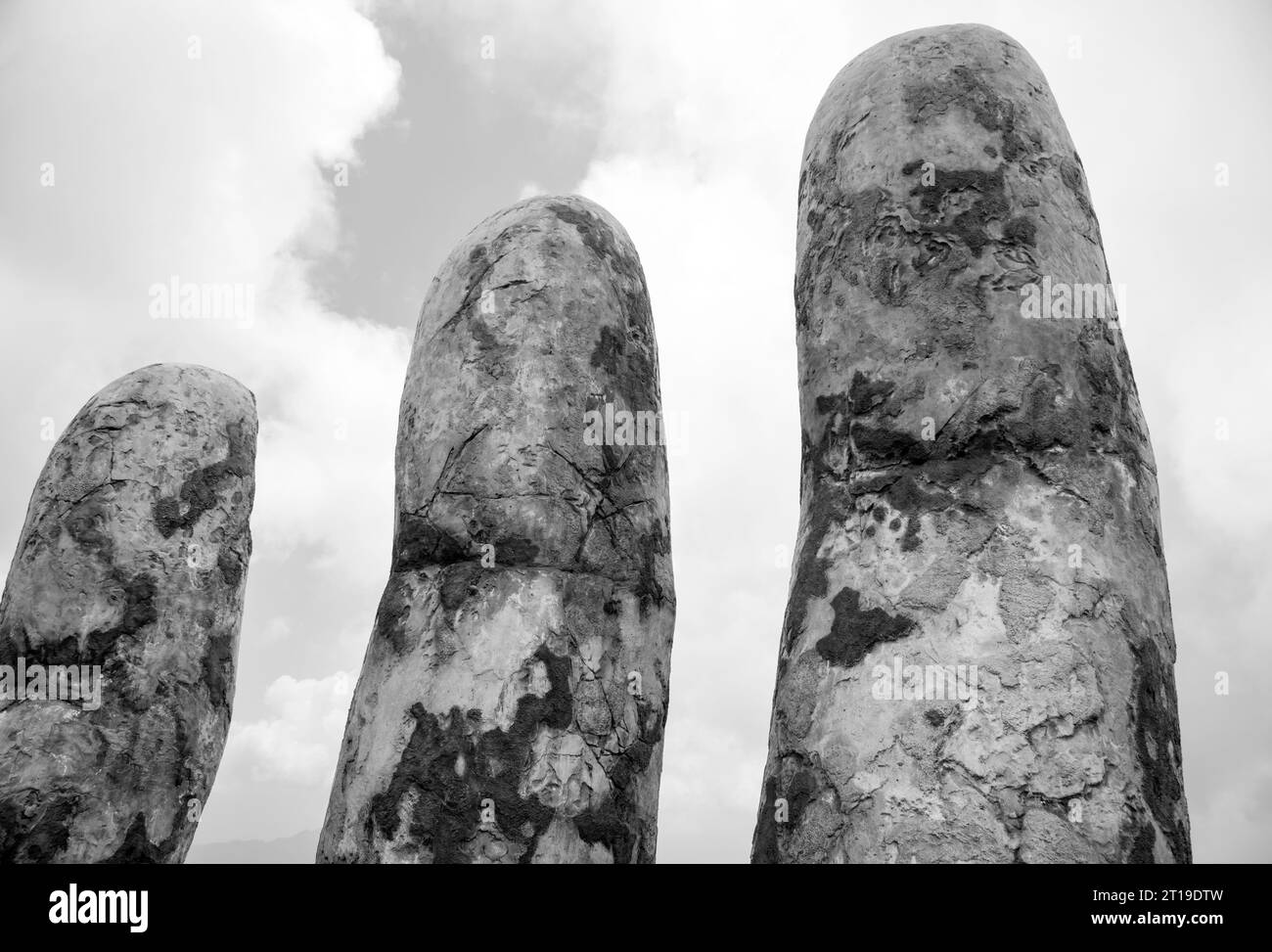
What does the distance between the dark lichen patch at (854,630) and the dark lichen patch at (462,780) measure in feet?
4.28

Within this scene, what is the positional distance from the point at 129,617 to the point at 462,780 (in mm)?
3231

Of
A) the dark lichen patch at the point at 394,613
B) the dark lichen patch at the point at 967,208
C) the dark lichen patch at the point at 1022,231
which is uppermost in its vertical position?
the dark lichen patch at the point at 967,208

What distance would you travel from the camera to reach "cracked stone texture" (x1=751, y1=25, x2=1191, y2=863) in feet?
9.66

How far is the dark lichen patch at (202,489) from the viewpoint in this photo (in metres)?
6.61

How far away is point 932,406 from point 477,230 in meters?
2.44

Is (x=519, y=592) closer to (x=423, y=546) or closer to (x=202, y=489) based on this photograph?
(x=423, y=546)

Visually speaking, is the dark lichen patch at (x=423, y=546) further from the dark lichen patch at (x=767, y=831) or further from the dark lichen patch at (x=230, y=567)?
the dark lichen patch at (x=230, y=567)

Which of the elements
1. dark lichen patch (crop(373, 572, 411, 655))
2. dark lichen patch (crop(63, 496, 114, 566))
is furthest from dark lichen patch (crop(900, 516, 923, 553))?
dark lichen patch (crop(63, 496, 114, 566))

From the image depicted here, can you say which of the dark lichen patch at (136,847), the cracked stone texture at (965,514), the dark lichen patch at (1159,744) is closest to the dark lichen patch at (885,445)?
the cracked stone texture at (965,514)

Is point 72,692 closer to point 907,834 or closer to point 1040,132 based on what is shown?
point 907,834

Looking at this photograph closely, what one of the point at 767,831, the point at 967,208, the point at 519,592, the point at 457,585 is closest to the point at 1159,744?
the point at 767,831

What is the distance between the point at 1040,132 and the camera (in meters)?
3.66

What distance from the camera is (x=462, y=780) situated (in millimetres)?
4027

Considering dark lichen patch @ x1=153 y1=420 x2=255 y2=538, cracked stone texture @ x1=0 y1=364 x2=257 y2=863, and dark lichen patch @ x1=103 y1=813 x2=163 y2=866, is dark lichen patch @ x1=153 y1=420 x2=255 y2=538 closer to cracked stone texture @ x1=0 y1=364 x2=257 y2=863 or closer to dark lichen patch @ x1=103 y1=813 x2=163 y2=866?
cracked stone texture @ x1=0 y1=364 x2=257 y2=863
